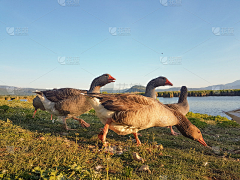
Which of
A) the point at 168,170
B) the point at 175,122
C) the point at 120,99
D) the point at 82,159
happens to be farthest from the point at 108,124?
the point at 175,122

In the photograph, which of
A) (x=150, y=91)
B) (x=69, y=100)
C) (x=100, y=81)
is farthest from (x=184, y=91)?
(x=69, y=100)

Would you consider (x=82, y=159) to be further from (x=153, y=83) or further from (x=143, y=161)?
(x=153, y=83)

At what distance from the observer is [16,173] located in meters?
2.74

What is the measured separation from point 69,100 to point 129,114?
13.4 feet

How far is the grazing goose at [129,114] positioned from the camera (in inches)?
196

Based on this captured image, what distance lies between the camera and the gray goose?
7.55 meters

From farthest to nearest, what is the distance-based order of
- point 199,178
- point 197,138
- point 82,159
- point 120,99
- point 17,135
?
point 197,138 < point 120,99 < point 17,135 < point 82,159 < point 199,178

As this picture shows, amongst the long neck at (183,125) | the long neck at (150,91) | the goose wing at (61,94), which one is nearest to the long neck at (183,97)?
the long neck at (150,91)

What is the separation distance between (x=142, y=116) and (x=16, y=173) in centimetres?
371

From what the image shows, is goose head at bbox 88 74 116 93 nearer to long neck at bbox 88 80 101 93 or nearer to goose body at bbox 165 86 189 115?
long neck at bbox 88 80 101 93

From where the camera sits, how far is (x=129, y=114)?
493cm

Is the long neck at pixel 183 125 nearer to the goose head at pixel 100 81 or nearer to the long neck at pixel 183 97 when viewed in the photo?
the long neck at pixel 183 97

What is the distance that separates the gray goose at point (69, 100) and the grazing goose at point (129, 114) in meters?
2.44

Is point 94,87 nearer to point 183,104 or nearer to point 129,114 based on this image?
point 129,114
